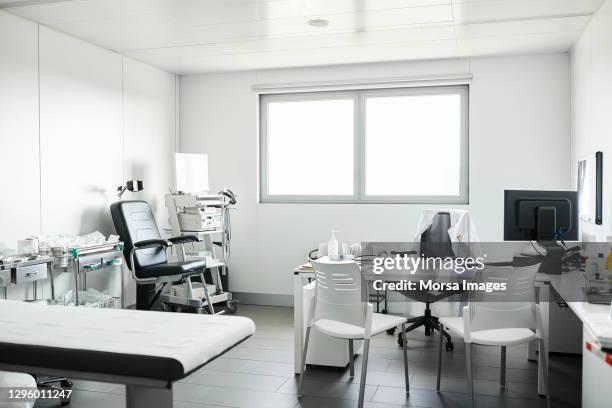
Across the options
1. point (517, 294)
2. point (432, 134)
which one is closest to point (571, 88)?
point (432, 134)

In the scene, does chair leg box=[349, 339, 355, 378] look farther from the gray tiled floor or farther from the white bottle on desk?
the white bottle on desk

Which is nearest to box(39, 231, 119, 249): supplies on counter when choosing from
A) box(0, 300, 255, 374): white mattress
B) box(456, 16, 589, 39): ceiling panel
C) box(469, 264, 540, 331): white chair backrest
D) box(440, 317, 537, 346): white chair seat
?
box(0, 300, 255, 374): white mattress

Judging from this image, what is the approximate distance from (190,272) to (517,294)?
281 cm

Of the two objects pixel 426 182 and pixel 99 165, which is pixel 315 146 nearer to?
pixel 426 182

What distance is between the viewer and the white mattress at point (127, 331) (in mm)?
1847

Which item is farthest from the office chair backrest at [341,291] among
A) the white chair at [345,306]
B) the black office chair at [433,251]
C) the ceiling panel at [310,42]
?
the ceiling panel at [310,42]

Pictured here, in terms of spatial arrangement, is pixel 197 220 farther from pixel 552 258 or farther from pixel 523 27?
pixel 523 27

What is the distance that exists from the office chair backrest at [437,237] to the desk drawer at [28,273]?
295 cm

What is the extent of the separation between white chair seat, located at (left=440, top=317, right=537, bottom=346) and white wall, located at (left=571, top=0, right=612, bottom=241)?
0.96m

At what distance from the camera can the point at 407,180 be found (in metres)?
5.81

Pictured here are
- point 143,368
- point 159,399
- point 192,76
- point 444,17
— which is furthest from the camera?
point 192,76

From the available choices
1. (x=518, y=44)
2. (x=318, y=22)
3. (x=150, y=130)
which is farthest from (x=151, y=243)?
(x=518, y=44)

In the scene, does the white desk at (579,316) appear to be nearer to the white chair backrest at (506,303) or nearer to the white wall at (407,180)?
the white chair backrest at (506,303)

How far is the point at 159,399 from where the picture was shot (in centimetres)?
198
